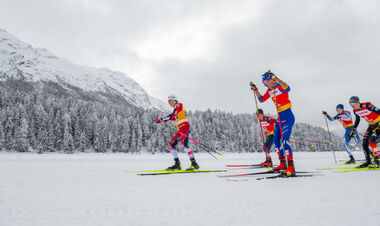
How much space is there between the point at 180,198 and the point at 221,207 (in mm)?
718

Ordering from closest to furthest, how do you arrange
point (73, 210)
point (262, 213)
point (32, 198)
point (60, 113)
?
point (262, 213) < point (73, 210) < point (32, 198) < point (60, 113)

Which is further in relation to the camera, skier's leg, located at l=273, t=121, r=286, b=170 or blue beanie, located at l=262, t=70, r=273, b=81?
skier's leg, located at l=273, t=121, r=286, b=170

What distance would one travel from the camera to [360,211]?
2.29 m

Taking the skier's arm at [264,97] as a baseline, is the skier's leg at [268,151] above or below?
below

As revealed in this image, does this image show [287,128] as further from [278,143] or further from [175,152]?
[175,152]

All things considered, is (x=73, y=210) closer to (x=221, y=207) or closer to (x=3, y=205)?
(x=3, y=205)

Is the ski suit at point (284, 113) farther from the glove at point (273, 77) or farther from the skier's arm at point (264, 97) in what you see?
the skier's arm at point (264, 97)

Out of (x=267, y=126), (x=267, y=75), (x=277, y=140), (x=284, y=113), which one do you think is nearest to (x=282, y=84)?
(x=267, y=75)

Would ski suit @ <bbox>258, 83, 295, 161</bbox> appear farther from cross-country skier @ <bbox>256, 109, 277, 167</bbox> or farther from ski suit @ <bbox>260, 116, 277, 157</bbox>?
ski suit @ <bbox>260, 116, 277, 157</bbox>

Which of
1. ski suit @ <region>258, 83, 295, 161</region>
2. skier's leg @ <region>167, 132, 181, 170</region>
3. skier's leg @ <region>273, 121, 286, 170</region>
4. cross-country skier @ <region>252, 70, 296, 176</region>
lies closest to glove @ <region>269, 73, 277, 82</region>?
cross-country skier @ <region>252, 70, 296, 176</region>

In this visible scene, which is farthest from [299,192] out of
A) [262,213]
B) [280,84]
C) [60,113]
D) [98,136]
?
[60,113]

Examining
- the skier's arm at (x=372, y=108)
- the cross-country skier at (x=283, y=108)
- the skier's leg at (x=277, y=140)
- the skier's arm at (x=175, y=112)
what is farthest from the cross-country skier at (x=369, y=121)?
the skier's arm at (x=175, y=112)

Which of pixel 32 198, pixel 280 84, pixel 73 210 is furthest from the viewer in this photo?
pixel 280 84

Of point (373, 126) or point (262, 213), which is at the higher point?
point (373, 126)
